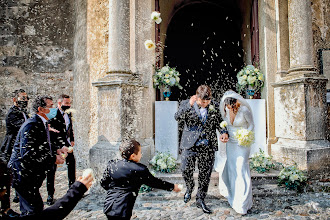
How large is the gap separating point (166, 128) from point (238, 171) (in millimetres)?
2279

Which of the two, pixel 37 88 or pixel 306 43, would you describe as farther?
pixel 37 88

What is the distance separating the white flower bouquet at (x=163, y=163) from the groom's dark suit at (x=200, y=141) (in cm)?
104

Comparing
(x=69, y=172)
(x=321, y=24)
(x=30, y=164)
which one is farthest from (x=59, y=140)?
(x=321, y=24)

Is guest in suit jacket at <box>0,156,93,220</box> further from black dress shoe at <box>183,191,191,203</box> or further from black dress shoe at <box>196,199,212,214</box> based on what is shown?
black dress shoe at <box>183,191,191,203</box>

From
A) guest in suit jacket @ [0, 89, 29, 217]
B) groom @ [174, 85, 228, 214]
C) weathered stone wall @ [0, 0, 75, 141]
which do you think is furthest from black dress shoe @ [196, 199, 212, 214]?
weathered stone wall @ [0, 0, 75, 141]

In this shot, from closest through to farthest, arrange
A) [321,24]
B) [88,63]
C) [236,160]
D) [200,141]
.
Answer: [200,141]
[236,160]
[321,24]
[88,63]

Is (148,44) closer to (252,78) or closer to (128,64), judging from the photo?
(128,64)

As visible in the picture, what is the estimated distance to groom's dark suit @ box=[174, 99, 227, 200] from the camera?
3684 millimetres

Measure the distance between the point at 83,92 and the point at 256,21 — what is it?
16.9 feet

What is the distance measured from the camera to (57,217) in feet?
4.56

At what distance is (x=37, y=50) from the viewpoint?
7215 millimetres

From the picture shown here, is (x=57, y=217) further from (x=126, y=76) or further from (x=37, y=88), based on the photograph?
(x=37, y=88)

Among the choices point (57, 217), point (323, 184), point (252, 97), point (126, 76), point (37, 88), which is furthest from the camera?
point (37, 88)

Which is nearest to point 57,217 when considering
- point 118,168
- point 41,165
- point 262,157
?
point 118,168
